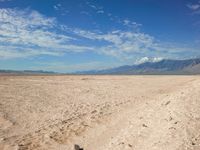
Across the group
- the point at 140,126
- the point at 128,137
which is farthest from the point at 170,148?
the point at 140,126

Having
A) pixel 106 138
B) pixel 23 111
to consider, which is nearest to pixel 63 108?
pixel 23 111

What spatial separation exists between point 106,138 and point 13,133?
513cm

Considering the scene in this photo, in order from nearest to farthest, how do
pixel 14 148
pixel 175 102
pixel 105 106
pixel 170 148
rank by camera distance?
pixel 170 148 < pixel 14 148 < pixel 175 102 < pixel 105 106

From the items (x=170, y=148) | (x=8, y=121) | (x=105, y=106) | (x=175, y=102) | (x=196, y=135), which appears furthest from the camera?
(x=105, y=106)

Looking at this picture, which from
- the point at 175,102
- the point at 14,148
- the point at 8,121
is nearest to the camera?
the point at 14,148

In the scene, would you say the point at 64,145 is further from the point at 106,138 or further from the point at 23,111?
the point at 23,111

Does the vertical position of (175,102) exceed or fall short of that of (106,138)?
it exceeds it

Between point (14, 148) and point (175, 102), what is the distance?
9240 millimetres

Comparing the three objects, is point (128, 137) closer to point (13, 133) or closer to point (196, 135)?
point (196, 135)

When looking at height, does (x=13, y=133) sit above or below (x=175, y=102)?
below

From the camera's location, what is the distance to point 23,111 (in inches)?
831

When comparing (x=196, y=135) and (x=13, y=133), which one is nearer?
(x=196, y=135)

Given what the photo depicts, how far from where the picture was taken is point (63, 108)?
73.6 ft

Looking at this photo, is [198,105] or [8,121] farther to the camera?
[8,121]
